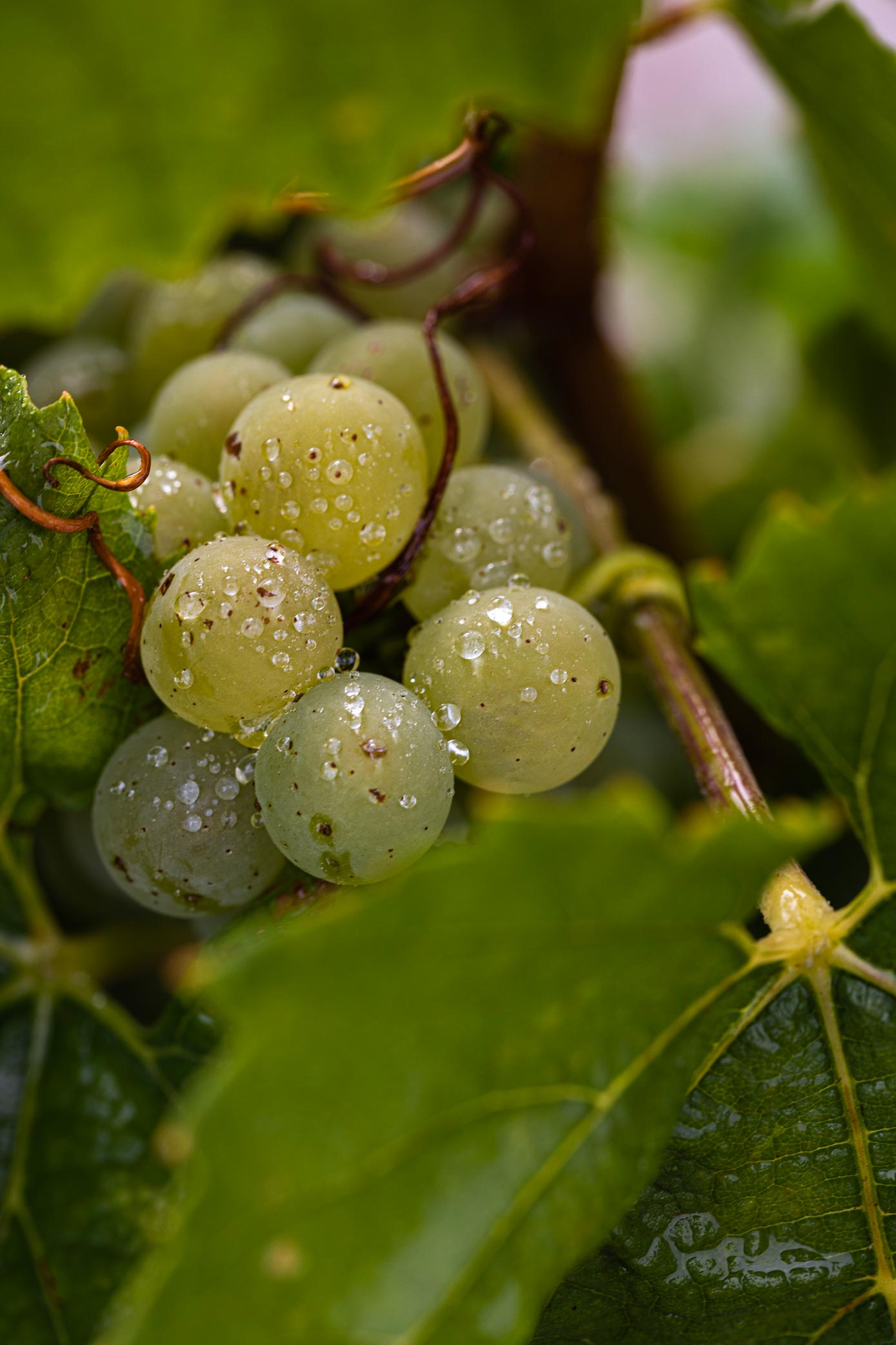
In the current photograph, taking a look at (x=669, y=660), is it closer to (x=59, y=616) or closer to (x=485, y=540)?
(x=485, y=540)

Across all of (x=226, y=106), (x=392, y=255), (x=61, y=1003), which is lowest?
(x=61, y=1003)

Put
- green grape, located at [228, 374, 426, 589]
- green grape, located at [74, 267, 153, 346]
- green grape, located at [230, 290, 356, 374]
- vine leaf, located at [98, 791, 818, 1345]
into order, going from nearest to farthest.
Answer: vine leaf, located at [98, 791, 818, 1345] → green grape, located at [228, 374, 426, 589] → green grape, located at [230, 290, 356, 374] → green grape, located at [74, 267, 153, 346]

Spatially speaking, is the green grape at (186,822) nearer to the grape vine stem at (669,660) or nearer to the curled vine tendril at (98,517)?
the curled vine tendril at (98,517)

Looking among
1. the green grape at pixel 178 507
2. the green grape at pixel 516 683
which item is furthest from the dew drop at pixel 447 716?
the green grape at pixel 178 507

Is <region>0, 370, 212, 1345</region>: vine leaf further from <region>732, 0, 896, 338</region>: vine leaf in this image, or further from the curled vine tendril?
<region>732, 0, 896, 338</region>: vine leaf

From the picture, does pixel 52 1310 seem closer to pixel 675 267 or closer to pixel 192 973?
pixel 192 973

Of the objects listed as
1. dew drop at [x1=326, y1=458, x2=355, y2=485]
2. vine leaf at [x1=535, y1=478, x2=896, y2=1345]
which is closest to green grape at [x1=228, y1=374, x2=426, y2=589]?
dew drop at [x1=326, y1=458, x2=355, y2=485]

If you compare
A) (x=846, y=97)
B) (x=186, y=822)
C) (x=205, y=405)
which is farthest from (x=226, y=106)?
(x=846, y=97)
